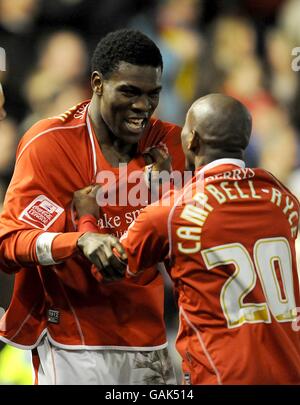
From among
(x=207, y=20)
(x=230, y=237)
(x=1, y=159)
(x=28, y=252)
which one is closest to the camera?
(x=230, y=237)

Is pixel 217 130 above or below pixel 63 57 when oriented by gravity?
below

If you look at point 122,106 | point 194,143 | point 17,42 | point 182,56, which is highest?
point 17,42

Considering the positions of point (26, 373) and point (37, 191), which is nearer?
point (37, 191)

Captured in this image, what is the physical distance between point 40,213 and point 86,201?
0.50 feet

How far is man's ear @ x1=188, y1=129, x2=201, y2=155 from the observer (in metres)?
2.44

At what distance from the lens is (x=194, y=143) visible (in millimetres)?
2445

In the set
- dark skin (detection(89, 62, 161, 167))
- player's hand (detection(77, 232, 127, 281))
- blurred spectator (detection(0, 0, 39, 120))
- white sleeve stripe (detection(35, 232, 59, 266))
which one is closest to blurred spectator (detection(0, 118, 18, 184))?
blurred spectator (detection(0, 0, 39, 120))

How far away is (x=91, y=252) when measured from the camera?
237cm

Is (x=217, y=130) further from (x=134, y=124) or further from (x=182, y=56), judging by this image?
(x=182, y=56)

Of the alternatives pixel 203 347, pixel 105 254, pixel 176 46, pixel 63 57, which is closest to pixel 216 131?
pixel 105 254

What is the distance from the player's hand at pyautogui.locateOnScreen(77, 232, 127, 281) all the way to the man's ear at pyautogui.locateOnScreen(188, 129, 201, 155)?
0.34m

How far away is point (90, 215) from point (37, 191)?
0.18 metres

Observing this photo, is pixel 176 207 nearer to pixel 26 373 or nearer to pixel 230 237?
pixel 230 237
